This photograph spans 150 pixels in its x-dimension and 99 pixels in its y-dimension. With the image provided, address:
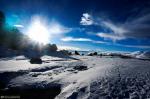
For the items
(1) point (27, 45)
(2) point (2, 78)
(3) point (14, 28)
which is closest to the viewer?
(2) point (2, 78)

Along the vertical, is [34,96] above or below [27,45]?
below

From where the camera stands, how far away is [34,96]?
13.1 metres

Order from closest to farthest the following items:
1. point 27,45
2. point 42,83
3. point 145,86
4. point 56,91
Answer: point 145,86 → point 56,91 → point 42,83 → point 27,45

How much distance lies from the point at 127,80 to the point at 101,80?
2455mm

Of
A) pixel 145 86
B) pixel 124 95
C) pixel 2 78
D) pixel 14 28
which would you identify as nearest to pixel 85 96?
pixel 124 95

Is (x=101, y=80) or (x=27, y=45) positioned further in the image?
(x=27, y=45)

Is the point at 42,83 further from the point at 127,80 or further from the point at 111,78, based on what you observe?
the point at 127,80

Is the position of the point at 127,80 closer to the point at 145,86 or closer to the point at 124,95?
the point at 145,86

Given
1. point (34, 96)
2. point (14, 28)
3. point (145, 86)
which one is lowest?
point (34, 96)

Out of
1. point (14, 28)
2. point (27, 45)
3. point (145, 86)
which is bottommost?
point (145, 86)

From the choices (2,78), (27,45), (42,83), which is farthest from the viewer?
(27,45)

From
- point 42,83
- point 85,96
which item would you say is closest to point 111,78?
point 85,96

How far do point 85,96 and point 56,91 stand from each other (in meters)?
3.57

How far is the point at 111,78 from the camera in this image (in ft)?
47.3
